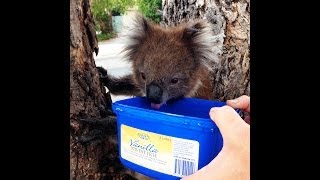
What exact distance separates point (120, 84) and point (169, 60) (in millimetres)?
340

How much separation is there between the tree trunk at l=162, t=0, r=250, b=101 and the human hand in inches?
38.3

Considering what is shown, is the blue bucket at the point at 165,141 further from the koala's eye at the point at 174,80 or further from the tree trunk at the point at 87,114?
the koala's eye at the point at 174,80

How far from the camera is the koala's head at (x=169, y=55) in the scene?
1.74m

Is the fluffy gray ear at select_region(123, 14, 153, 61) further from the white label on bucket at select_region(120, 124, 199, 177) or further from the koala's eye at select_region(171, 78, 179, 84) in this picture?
the white label on bucket at select_region(120, 124, 199, 177)

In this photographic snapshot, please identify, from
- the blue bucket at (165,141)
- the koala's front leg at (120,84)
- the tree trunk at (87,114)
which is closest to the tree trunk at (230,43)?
the koala's front leg at (120,84)

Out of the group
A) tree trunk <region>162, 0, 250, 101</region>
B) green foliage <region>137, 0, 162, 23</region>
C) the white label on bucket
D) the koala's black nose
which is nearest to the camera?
the white label on bucket

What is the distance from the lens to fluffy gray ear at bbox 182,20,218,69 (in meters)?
1.78

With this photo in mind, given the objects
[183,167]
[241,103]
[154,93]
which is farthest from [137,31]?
[183,167]

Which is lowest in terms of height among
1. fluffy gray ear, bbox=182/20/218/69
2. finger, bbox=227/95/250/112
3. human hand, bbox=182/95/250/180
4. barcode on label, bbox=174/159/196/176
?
barcode on label, bbox=174/159/196/176

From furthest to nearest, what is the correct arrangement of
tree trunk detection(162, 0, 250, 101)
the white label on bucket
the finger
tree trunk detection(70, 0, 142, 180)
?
tree trunk detection(162, 0, 250, 101)
tree trunk detection(70, 0, 142, 180)
the finger
the white label on bucket

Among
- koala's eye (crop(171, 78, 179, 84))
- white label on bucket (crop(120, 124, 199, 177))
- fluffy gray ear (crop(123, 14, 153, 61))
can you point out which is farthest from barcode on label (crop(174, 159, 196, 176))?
fluffy gray ear (crop(123, 14, 153, 61))
